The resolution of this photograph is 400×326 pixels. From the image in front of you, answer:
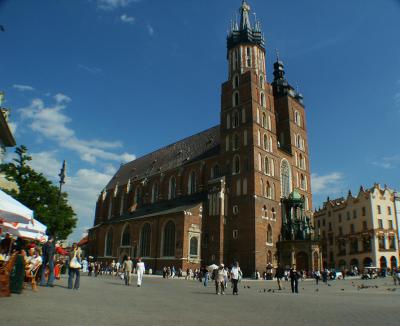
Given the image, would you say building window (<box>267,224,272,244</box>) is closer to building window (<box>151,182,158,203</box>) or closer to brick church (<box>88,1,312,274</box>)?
brick church (<box>88,1,312,274</box>)

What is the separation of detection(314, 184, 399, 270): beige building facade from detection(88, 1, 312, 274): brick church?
57.9ft

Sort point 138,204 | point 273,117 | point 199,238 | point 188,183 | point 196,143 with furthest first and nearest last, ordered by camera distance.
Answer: point 138,204 < point 196,143 < point 188,183 < point 273,117 < point 199,238

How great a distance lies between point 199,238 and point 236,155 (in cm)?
1081

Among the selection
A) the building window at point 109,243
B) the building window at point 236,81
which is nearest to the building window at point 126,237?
the building window at point 109,243

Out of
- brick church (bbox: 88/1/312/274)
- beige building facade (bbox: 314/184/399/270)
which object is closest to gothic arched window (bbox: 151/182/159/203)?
brick church (bbox: 88/1/312/274)

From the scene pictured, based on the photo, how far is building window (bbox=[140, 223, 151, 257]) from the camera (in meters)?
47.1

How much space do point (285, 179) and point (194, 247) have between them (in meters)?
14.7

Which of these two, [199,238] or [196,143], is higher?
[196,143]

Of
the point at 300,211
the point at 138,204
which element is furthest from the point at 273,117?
the point at 138,204

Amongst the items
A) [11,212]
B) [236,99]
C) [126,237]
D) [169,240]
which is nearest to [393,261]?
[236,99]

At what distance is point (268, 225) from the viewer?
135 ft

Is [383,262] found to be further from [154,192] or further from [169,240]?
[154,192]

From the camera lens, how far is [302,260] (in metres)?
40.6

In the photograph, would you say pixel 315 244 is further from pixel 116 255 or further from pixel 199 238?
pixel 116 255
